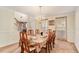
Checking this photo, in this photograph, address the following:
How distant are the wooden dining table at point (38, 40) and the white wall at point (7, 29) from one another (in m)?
0.25

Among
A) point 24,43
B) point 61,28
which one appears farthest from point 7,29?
point 61,28

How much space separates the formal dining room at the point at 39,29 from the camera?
1500mm

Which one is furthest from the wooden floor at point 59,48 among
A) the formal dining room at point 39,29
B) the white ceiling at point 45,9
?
the white ceiling at point 45,9

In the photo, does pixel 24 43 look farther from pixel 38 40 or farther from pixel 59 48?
pixel 59 48

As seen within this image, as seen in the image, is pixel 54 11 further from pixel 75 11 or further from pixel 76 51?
pixel 76 51

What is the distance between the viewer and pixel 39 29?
1.54 m

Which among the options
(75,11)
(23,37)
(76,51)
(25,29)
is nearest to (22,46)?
(23,37)

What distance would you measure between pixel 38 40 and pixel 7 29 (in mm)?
529

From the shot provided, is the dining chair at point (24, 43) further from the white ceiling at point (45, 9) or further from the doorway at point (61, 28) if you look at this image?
the doorway at point (61, 28)

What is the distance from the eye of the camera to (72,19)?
1516 mm

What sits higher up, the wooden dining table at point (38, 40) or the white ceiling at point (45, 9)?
the white ceiling at point (45, 9)
